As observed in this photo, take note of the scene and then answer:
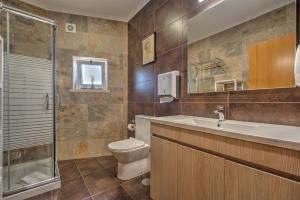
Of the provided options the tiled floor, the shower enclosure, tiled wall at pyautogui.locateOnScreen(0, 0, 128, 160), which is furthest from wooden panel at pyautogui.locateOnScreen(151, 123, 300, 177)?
tiled wall at pyautogui.locateOnScreen(0, 0, 128, 160)

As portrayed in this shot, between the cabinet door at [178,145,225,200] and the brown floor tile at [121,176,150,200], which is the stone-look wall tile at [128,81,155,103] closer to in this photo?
the brown floor tile at [121,176,150,200]

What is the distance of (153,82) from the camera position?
103 inches

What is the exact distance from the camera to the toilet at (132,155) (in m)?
2.19

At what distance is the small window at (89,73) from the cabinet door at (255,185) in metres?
2.73

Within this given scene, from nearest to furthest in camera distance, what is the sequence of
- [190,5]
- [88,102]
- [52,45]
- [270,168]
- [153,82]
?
1. [270,168]
2. [190,5]
3. [52,45]
4. [153,82]
5. [88,102]

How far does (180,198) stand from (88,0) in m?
2.88

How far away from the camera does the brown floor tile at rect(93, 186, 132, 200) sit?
1.88 meters

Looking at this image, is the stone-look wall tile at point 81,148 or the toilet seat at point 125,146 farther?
the stone-look wall tile at point 81,148

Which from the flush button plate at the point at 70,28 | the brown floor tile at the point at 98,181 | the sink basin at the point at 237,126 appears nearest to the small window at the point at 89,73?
the flush button plate at the point at 70,28

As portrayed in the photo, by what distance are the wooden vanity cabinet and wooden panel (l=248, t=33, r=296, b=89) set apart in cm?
62

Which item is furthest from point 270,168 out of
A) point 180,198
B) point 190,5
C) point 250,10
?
point 190,5

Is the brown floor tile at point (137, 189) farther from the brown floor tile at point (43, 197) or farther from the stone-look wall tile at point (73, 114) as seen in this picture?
the stone-look wall tile at point (73, 114)

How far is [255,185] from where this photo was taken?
0.86 m

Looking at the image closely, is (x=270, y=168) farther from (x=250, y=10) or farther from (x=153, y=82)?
(x=153, y=82)
